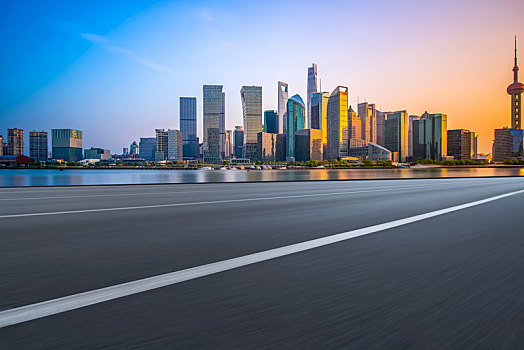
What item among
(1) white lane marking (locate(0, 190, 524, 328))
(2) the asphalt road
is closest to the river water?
(2) the asphalt road

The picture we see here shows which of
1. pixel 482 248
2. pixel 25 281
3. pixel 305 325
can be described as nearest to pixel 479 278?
pixel 482 248

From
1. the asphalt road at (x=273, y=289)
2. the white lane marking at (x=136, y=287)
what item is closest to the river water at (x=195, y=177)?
the asphalt road at (x=273, y=289)

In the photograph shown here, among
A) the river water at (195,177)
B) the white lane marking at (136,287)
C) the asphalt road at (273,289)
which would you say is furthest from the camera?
the river water at (195,177)

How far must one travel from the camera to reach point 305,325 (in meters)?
1.87

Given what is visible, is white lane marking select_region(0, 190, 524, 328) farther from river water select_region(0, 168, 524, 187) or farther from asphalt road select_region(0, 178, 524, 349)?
river water select_region(0, 168, 524, 187)

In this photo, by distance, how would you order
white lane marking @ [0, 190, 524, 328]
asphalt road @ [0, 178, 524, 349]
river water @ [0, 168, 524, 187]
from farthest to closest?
1. river water @ [0, 168, 524, 187]
2. white lane marking @ [0, 190, 524, 328]
3. asphalt road @ [0, 178, 524, 349]

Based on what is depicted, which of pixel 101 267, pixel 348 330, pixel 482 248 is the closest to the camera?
pixel 348 330

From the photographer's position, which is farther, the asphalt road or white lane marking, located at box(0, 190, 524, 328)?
white lane marking, located at box(0, 190, 524, 328)

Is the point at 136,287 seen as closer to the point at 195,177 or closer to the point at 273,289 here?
Answer: the point at 273,289

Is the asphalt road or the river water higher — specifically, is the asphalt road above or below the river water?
above

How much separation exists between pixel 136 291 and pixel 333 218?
185 inches

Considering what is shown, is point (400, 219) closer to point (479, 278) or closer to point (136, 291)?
point (479, 278)

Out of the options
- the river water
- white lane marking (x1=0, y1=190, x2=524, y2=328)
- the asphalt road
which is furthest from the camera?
the river water

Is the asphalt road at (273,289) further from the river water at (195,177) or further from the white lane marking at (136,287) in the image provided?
the river water at (195,177)
